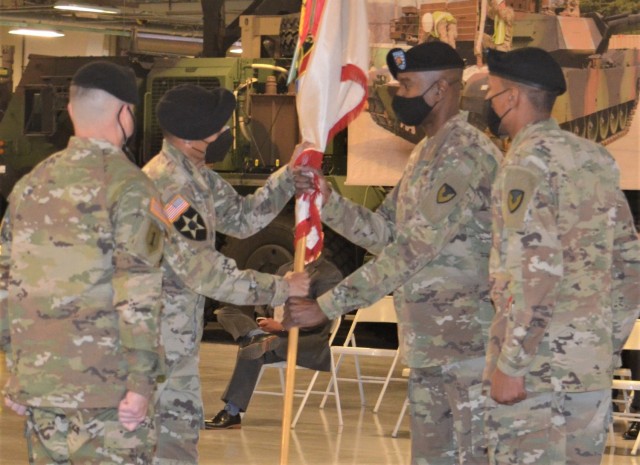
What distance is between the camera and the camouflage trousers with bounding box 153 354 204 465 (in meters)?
4.79

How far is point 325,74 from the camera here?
568cm

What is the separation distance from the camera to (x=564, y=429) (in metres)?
4.12

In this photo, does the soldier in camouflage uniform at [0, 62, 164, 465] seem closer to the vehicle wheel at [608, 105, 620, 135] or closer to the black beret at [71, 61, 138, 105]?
the black beret at [71, 61, 138, 105]

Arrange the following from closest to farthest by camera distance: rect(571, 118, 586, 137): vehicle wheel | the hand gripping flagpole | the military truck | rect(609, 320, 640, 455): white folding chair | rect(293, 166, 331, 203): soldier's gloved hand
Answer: rect(293, 166, 331, 203): soldier's gloved hand < the hand gripping flagpole < rect(609, 320, 640, 455): white folding chair < rect(571, 118, 586, 137): vehicle wheel < the military truck

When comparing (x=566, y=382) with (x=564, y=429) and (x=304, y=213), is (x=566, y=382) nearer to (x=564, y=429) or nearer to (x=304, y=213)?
(x=564, y=429)

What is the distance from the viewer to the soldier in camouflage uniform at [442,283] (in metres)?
4.75

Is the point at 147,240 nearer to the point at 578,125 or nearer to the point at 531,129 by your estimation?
the point at 531,129

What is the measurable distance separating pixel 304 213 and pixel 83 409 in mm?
1821

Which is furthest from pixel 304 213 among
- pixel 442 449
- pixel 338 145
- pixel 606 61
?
pixel 338 145

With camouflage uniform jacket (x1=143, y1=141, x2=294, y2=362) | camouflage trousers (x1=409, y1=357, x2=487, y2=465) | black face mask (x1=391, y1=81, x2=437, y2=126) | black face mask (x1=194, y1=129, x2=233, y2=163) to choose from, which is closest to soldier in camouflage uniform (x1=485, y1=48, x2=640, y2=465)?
camouflage trousers (x1=409, y1=357, x2=487, y2=465)

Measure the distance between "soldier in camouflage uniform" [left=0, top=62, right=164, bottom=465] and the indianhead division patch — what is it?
1.45m

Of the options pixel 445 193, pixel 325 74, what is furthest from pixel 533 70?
pixel 325 74

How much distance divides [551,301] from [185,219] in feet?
4.68

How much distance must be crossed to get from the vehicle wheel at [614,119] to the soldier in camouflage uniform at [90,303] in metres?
8.24
